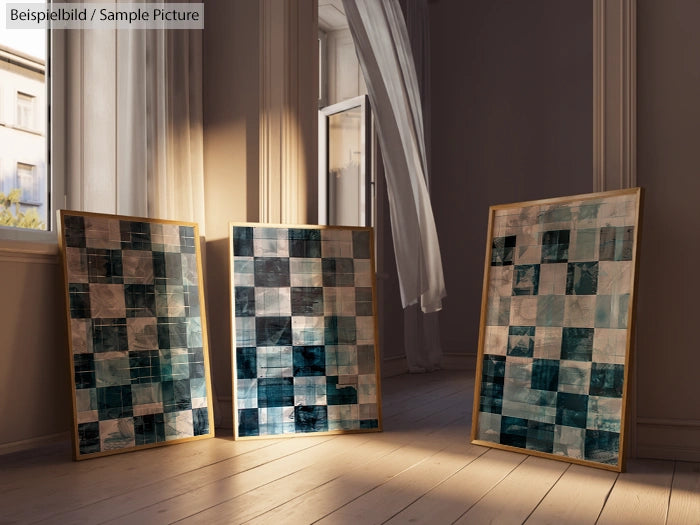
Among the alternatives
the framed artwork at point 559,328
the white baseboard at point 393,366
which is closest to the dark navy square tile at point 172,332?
the framed artwork at point 559,328

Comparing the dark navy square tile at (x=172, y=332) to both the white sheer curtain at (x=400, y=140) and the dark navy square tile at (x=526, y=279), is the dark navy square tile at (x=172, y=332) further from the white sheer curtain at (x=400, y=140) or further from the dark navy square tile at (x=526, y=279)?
the dark navy square tile at (x=526, y=279)

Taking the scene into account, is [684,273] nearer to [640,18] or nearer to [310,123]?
[640,18]

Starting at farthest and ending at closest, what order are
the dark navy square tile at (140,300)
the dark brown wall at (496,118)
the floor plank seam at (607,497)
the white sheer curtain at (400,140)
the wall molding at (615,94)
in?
the dark brown wall at (496,118)
the white sheer curtain at (400,140)
the dark navy square tile at (140,300)
the wall molding at (615,94)
the floor plank seam at (607,497)

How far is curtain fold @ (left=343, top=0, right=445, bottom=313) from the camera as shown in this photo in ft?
10.8

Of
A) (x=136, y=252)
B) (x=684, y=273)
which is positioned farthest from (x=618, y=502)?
(x=136, y=252)

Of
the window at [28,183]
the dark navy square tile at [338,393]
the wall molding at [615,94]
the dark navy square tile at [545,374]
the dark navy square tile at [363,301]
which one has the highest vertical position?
the wall molding at [615,94]

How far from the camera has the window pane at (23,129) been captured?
2.78m

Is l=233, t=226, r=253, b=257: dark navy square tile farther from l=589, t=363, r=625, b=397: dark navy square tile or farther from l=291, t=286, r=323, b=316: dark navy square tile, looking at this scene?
l=589, t=363, r=625, b=397: dark navy square tile

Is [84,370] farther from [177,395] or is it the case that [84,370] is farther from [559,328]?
[559,328]

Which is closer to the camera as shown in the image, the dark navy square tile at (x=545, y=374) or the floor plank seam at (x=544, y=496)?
the floor plank seam at (x=544, y=496)

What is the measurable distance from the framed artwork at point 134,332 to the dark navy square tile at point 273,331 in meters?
0.23

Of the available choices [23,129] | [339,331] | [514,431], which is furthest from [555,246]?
[23,129]

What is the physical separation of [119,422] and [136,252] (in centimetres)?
65

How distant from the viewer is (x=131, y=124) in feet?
9.48
